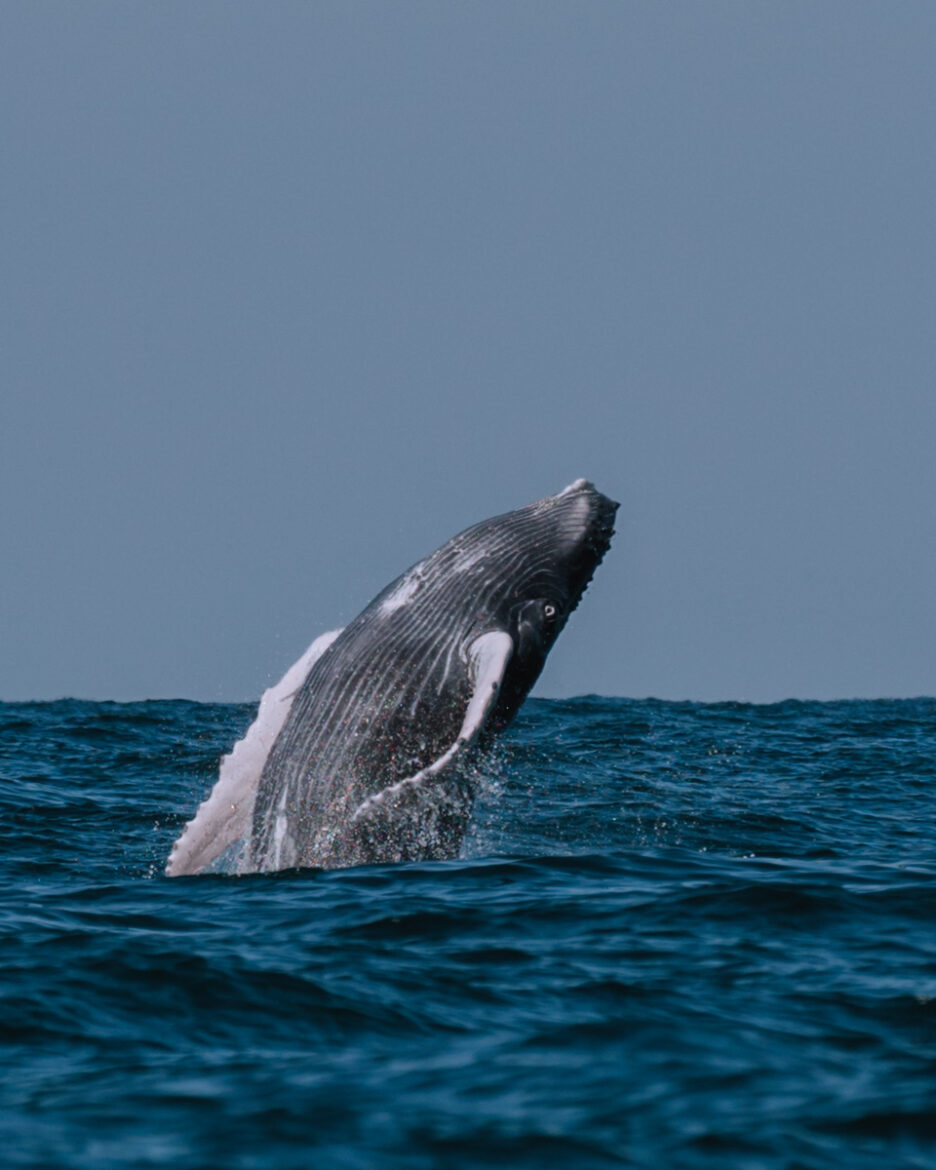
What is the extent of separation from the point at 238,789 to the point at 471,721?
8.19 feet

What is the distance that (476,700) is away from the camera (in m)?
12.6

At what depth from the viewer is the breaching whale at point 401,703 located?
13297mm

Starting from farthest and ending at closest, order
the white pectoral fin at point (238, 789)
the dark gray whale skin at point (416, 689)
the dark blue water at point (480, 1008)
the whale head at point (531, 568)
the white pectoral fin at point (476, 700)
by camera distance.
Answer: the white pectoral fin at point (238, 789), the whale head at point (531, 568), the dark gray whale skin at point (416, 689), the white pectoral fin at point (476, 700), the dark blue water at point (480, 1008)

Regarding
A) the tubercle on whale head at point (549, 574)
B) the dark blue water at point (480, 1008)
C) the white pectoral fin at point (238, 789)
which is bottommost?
the dark blue water at point (480, 1008)

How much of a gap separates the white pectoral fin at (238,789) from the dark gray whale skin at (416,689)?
0.11 metres

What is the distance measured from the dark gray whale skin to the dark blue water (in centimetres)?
46

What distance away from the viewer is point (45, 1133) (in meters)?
7.52

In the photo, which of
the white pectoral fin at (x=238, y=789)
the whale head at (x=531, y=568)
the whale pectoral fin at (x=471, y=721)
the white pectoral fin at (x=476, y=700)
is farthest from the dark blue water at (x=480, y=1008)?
the whale head at (x=531, y=568)

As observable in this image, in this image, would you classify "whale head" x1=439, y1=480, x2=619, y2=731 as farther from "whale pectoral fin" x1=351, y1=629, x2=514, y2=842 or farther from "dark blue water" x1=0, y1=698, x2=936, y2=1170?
"dark blue water" x1=0, y1=698, x2=936, y2=1170

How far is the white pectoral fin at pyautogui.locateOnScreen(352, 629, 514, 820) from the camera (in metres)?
12.3

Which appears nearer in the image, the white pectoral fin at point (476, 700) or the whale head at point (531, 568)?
the white pectoral fin at point (476, 700)

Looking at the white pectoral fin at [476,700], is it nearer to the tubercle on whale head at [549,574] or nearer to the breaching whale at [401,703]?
the breaching whale at [401,703]

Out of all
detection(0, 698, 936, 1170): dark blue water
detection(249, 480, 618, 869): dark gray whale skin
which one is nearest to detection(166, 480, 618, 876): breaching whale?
detection(249, 480, 618, 869): dark gray whale skin

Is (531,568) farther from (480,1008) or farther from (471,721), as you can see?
(480,1008)
